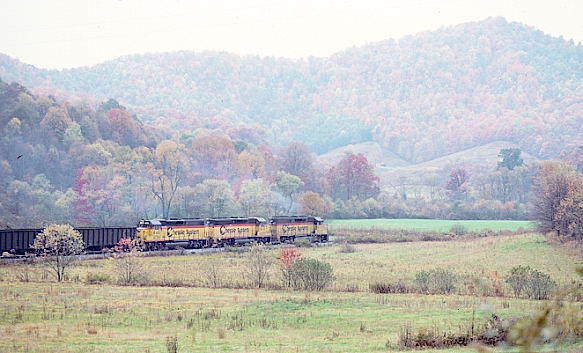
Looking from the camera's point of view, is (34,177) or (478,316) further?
(34,177)

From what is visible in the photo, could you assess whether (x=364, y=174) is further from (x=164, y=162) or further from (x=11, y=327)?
(x=11, y=327)

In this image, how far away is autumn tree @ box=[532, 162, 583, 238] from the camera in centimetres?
6320

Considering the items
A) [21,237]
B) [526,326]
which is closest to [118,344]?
[526,326]

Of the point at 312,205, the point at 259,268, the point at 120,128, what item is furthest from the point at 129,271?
the point at 120,128

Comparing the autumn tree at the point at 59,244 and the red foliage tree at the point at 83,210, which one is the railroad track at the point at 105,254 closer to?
the autumn tree at the point at 59,244

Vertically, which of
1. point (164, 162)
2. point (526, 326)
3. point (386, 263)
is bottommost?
point (386, 263)

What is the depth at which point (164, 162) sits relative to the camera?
115250mm

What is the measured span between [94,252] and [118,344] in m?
39.8

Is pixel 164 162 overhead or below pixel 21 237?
overhead

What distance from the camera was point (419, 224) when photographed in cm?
11450

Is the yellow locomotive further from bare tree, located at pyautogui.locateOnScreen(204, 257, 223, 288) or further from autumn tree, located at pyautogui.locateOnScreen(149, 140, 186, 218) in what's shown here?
autumn tree, located at pyautogui.locateOnScreen(149, 140, 186, 218)

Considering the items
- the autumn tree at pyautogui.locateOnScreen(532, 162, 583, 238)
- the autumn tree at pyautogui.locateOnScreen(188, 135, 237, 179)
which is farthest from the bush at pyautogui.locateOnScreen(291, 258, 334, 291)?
the autumn tree at pyautogui.locateOnScreen(188, 135, 237, 179)

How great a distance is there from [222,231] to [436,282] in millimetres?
35562

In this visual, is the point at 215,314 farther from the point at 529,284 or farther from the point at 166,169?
the point at 166,169
